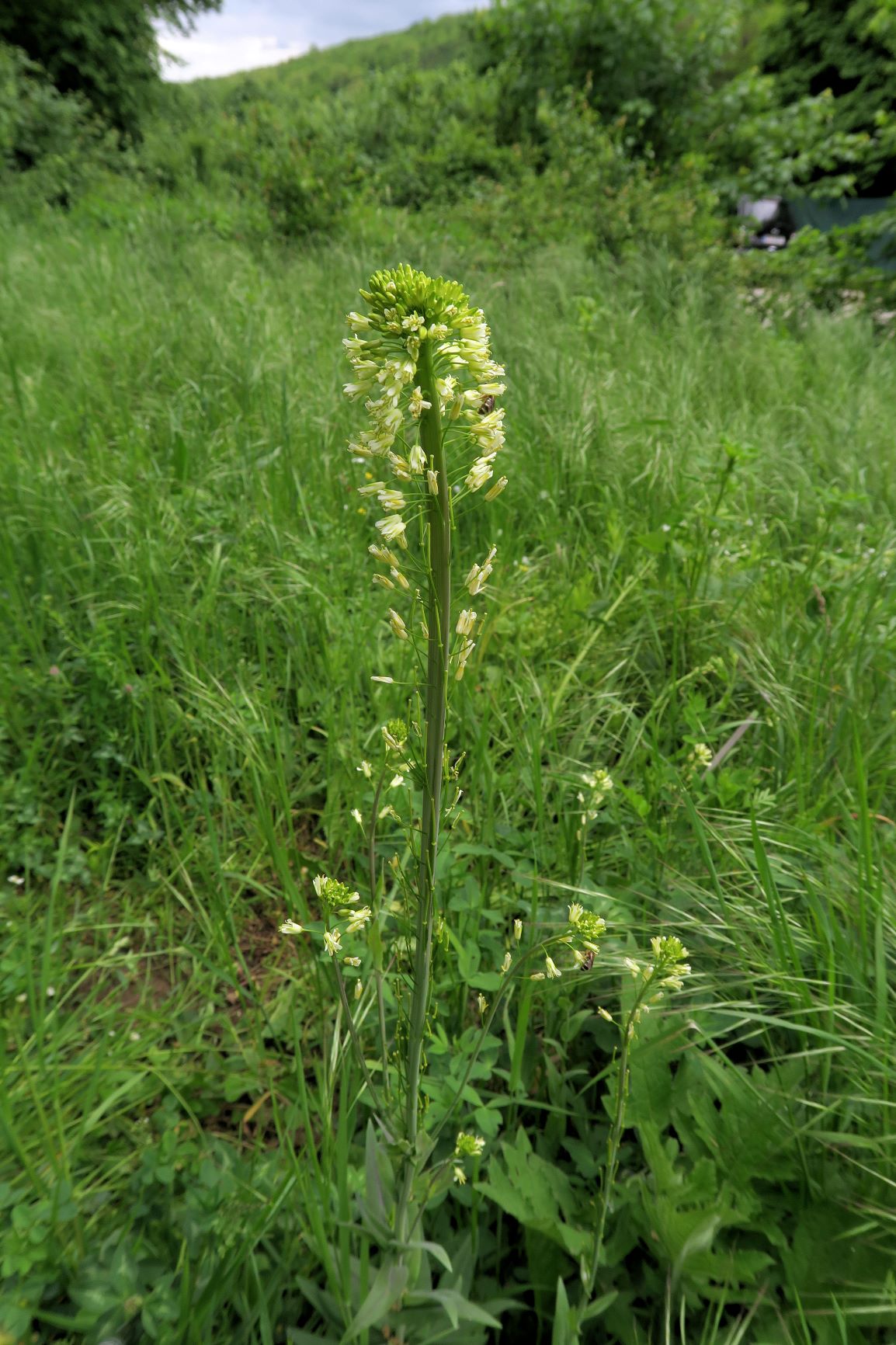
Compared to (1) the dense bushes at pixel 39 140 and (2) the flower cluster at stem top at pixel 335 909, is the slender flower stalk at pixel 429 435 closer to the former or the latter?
(2) the flower cluster at stem top at pixel 335 909

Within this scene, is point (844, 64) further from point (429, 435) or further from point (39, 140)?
point (429, 435)

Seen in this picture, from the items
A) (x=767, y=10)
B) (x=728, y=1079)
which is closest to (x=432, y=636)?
(x=728, y=1079)

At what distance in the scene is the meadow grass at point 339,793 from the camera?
1173 mm

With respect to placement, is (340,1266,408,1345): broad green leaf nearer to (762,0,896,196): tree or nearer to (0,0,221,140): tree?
(762,0,896,196): tree

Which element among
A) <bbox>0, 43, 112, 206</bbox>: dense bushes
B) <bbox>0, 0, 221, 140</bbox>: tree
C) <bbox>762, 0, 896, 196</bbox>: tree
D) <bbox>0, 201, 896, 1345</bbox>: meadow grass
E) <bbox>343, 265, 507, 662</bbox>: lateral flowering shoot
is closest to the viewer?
<bbox>343, 265, 507, 662</bbox>: lateral flowering shoot

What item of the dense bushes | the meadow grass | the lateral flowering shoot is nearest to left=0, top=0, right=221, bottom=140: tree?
the dense bushes

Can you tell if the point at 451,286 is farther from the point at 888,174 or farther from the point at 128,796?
the point at 888,174

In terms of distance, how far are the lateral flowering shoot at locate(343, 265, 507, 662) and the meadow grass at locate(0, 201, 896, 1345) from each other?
88cm

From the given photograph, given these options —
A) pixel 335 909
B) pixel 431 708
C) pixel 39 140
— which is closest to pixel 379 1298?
pixel 335 909

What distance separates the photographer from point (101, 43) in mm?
11320

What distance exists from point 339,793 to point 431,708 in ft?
3.75

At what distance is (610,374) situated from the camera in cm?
346

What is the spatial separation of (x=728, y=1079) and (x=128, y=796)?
163 centimetres

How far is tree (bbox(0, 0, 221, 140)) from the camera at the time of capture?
1088 centimetres
